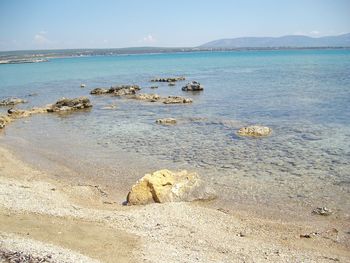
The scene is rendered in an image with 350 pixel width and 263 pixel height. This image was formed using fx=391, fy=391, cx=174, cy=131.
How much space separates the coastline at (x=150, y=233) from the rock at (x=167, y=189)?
1.63ft

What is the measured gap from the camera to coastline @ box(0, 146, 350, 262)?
1121cm

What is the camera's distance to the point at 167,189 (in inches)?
639

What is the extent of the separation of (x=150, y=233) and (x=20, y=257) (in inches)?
171

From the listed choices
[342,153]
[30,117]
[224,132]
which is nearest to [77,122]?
[30,117]

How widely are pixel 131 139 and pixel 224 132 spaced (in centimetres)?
671

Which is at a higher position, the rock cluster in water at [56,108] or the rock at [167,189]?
the rock at [167,189]

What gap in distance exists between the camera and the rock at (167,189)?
15.9m

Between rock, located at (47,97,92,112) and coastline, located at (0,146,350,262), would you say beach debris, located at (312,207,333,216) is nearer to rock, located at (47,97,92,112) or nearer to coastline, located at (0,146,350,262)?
coastline, located at (0,146,350,262)

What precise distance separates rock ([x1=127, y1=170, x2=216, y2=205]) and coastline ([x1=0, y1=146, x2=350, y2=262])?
50cm

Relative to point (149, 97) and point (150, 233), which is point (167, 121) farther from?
point (150, 233)

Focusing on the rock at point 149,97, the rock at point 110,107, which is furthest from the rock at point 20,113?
the rock at point 149,97

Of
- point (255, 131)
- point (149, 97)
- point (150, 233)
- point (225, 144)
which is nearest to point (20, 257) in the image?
point (150, 233)

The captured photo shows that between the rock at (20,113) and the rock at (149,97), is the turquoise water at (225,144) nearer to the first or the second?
the rock at (20,113)

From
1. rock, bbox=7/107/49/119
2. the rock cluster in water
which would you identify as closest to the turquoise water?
the rock cluster in water
